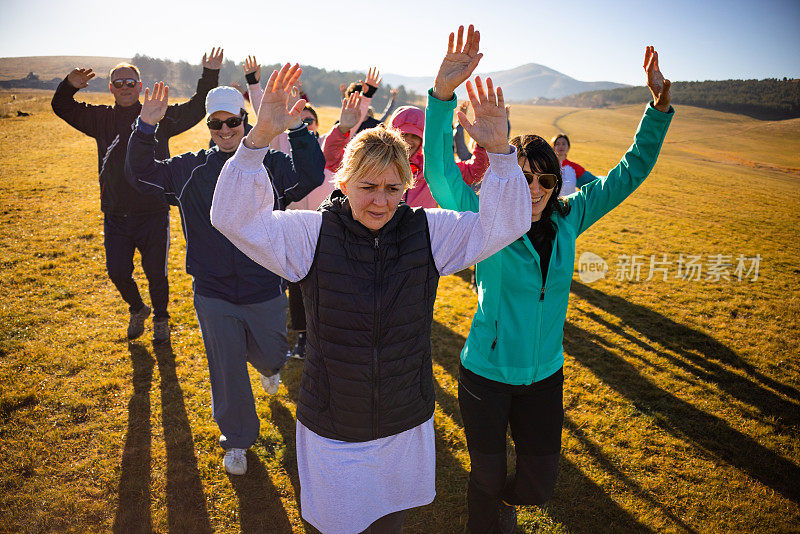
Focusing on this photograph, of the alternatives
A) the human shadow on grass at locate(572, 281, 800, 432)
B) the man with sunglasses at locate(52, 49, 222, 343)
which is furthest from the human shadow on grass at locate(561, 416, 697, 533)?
the man with sunglasses at locate(52, 49, 222, 343)

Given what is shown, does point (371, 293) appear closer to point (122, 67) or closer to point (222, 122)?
point (222, 122)

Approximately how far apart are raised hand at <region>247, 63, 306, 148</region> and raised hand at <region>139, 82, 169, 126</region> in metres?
2.00

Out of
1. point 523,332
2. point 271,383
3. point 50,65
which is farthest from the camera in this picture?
point 50,65

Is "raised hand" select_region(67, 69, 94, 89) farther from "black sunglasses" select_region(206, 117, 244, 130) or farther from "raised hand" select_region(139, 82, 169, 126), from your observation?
"black sunglasses" select_region(206, 117, 244, 130)

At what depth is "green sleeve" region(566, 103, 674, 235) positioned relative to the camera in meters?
3.01

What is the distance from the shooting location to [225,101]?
11.7 feet

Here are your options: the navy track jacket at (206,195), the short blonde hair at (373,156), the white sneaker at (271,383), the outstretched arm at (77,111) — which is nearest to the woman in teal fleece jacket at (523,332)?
the short blonde hair at (373,156)

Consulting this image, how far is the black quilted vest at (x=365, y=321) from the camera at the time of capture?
2008 millimetres

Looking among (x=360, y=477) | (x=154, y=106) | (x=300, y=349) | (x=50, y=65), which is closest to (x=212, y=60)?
(x=154, y=106)

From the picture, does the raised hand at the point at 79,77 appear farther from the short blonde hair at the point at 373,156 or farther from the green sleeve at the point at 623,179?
the green sleeve at the point at 623,179

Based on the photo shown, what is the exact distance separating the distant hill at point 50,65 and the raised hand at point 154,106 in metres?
2.67

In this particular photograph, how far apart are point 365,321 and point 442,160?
114 centimetres

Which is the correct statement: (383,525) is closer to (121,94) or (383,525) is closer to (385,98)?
(121,94)

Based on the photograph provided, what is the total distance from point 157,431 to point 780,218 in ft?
70.9
